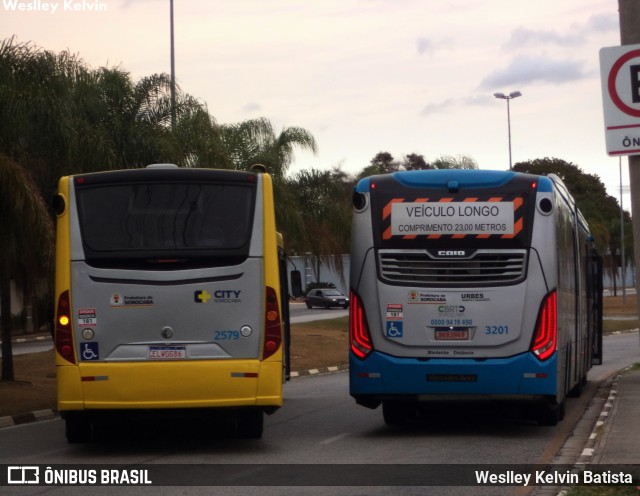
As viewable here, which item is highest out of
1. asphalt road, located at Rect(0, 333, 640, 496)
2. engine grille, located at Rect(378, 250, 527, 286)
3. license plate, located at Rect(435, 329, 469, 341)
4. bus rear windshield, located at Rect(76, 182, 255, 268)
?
bus rear windshield, located at Rect(76, 182, 255, 268)

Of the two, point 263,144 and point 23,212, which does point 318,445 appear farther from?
point 263,144

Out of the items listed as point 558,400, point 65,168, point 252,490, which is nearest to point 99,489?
point 252,490

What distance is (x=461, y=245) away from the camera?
13.6 meters

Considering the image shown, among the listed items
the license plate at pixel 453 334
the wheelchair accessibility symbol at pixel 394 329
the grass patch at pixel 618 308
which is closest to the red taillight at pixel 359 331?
the wheelchair accessibility symbol at pixel 394 329

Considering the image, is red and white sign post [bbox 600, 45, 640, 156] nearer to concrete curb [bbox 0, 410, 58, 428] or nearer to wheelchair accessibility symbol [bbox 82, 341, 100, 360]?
wheelchair accessibility symbol [bbox 82, 341, 100, 360]

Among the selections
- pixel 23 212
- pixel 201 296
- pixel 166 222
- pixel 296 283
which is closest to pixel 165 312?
pixel 201 296

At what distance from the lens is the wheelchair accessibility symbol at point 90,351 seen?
476 inches

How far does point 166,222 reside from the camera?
40.8ft

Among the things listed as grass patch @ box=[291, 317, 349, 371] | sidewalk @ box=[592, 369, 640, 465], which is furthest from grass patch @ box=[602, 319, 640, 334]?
sidewalk @ box=[592, 369, 640, 465]

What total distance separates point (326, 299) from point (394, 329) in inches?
2204

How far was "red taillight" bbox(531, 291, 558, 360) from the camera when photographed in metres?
13.4

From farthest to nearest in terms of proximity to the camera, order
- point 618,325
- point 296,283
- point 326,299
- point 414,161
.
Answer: point 414,161, point 326,299, point 618,325, point 296,283

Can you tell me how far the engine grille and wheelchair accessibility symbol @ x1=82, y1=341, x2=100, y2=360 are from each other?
3.62 meters

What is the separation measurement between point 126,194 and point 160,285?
1.10 meters
